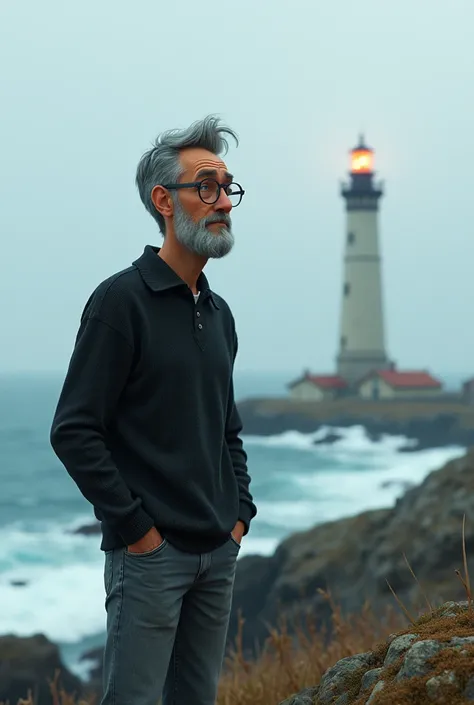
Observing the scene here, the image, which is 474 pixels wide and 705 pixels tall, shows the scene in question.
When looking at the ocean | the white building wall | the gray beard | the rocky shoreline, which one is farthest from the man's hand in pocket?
the white building wall

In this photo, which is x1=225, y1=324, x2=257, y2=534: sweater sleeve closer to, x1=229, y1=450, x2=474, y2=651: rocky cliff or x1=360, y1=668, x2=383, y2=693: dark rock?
x1=360, y1=668, x2=383, y2=693: dark rock

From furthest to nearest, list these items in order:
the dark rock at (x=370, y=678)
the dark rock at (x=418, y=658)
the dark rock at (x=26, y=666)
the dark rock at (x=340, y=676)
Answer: the dark rock at (x=26, y=666), the dark rock at (x=340, y=676), the dark rock at (x=370, y=678), the dark rock at (x=418, y=658)

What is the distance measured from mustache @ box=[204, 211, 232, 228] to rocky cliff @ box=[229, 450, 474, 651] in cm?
649

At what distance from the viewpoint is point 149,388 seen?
240 cm

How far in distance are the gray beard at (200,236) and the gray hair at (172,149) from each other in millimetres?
91

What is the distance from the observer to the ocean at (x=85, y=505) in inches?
739

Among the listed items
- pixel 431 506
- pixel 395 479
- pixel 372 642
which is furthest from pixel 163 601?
pixel 395 479

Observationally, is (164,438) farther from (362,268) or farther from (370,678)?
(362,268)

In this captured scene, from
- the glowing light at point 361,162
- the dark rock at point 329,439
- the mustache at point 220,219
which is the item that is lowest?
the mustache at point 220,219

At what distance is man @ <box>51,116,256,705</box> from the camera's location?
2322 mm

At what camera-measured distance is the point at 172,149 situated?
2.58 metres

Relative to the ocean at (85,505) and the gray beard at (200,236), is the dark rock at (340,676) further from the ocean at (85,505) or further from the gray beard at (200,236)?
the ocean at (85,505)

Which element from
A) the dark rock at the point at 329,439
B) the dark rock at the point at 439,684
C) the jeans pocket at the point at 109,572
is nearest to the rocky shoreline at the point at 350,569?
the jeans pocket at the point at 109,572

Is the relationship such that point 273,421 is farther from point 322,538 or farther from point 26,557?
point 322,538
